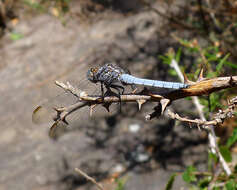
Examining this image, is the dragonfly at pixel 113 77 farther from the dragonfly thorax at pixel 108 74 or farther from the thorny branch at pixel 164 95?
the thorny branch at pixel 164 95

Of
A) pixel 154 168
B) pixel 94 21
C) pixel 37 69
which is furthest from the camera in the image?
pixel 94 21

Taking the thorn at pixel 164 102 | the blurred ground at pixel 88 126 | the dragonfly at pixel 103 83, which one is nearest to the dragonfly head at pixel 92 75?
the dragonfly at pixel 103 83

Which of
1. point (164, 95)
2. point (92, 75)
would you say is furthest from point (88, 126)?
point (164, 95)

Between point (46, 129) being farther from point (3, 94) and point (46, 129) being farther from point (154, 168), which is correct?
point (154, 168)

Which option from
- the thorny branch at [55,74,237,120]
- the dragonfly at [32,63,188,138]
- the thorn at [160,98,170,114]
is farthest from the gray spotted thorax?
the thorn at [160,98,170,114]

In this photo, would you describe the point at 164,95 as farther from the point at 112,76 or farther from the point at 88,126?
the point at 88,126

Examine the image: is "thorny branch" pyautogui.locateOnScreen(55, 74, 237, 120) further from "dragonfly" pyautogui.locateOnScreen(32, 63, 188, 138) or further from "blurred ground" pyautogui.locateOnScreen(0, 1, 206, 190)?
"blurred ground" pyautogui.locateOnScreen(0, 1, 206, 190)

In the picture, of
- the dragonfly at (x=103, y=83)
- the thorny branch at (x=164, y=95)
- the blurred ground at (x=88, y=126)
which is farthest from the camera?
the blurred ground at (x=88, y=126)

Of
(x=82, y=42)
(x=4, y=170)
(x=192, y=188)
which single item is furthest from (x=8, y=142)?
(x=192, y=188)
